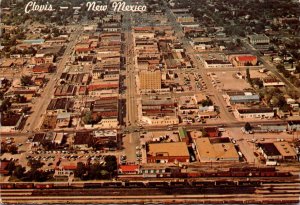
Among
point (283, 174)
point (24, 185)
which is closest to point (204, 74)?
point (283, 174)

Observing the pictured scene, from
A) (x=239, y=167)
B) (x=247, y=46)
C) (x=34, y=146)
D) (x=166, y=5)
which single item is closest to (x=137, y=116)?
(x=34, y=146)

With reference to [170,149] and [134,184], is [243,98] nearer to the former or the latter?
[170,149]

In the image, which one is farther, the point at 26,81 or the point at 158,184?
the point at 26,81

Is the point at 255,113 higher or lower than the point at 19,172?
higher

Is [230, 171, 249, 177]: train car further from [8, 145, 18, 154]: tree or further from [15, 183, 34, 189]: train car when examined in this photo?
[8, 145, 18, 154]: tree

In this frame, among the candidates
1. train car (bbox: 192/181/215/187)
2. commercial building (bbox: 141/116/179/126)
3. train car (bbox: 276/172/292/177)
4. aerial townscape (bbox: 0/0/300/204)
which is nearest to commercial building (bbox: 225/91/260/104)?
aerial townscape (bbox: 0/0/300/204)

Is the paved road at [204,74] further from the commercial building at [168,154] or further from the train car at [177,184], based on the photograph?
the train car at [177,184]
